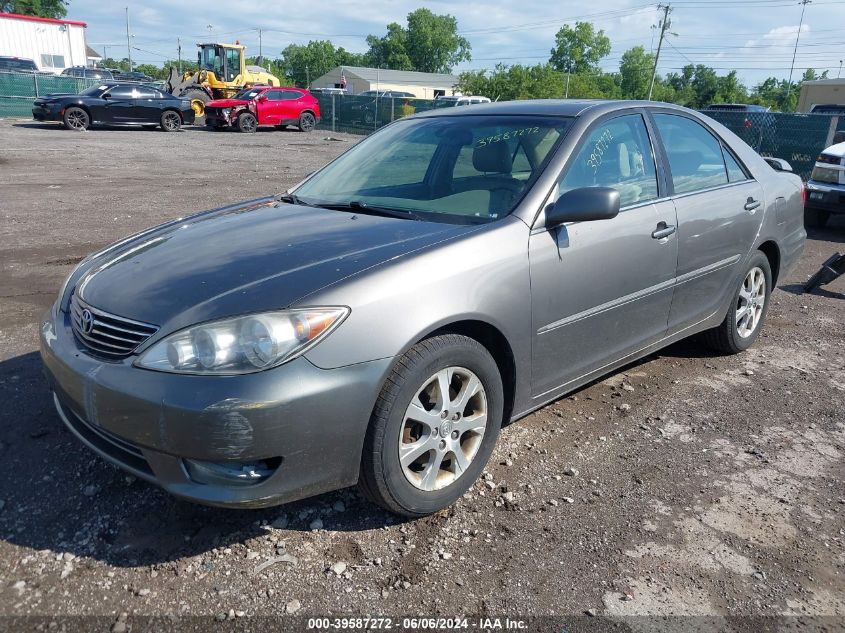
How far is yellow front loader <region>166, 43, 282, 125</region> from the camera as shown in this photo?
31.2 m

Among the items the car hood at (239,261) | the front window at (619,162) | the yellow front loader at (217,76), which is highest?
the yellow front loader at (217,76)

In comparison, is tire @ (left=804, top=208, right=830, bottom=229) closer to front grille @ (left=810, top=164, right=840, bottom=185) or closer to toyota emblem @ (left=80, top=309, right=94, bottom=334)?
front grille @ (left=810, top=164, right=840, bottom=185)

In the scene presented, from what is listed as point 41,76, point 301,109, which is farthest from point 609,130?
point 41,76

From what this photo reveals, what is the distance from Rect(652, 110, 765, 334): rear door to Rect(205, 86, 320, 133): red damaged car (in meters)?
24.7

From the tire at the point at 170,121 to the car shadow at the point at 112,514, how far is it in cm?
2448

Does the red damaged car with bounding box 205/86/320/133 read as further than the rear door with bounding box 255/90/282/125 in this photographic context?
No

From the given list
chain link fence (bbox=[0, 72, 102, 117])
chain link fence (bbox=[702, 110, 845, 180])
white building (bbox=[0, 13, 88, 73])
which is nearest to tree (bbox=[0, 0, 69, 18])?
white building (bbox=[0, 13, 88, 73])

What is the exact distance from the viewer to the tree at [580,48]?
4063 inches

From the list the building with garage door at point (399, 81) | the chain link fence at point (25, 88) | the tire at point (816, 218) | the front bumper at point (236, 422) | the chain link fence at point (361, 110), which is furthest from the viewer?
the building with garage door at point (399, 81)

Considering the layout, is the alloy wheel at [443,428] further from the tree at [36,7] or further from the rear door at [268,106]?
the tree at [36,7]

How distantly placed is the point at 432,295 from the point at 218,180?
11.6m

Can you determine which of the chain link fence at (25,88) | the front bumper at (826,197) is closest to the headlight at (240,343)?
the front bumper at (826,197)

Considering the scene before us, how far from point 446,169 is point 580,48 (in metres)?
110

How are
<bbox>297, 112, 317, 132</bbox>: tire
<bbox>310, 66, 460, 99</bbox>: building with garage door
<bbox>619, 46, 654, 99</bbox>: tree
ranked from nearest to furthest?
<bbox>297, 112, 317, 132</bbox>: tire < <bbox>310, 66, 460, 99</bbox>: building with garage door < <bbox>619, 46, 654, 99</bbox>: tree
